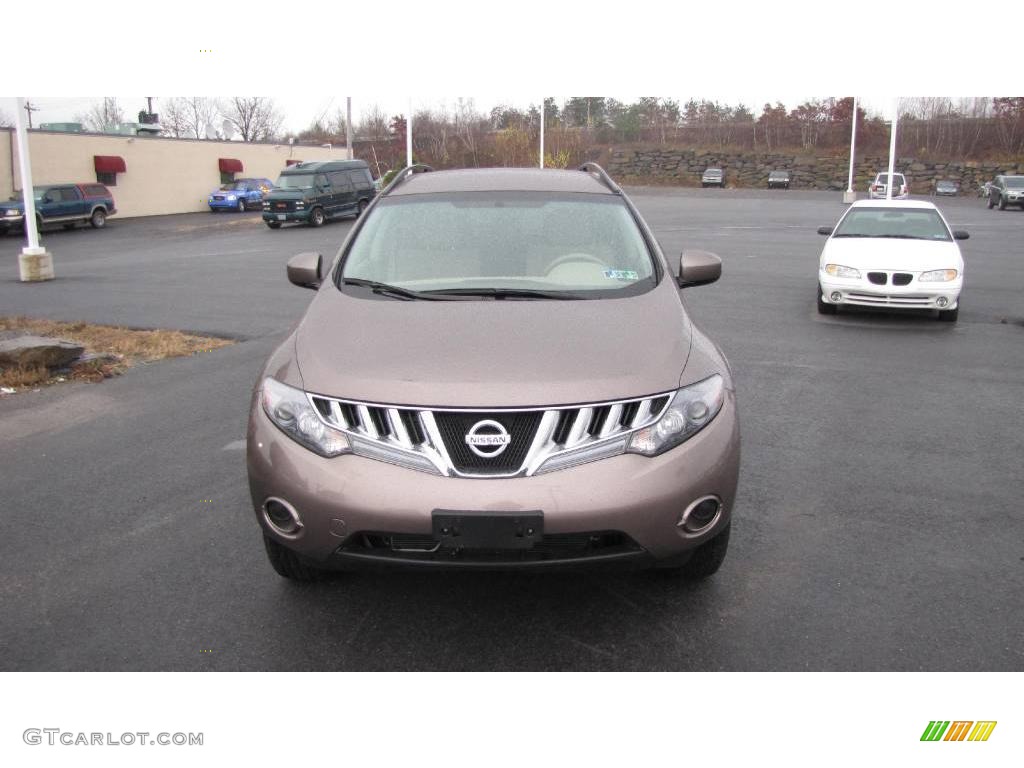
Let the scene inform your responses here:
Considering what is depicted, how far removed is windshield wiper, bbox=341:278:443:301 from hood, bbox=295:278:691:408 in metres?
0.08

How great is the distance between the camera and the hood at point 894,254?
35.6ft

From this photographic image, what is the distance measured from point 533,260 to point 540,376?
1.30 metres

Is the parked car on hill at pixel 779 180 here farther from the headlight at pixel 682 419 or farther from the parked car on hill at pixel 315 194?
the headlight at pixel 682 419

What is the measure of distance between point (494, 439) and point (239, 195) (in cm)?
4394

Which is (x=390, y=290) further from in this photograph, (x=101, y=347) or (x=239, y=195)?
(x=239, y=195)

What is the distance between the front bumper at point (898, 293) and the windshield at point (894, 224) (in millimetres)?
1067

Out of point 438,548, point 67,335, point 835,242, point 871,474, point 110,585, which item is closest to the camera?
point 438,548

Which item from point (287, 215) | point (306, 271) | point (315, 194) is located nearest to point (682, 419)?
point (306, 271)

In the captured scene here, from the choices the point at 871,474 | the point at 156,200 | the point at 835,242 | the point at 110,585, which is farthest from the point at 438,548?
the point at 156,200

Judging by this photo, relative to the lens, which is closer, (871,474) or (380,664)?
(380,664)

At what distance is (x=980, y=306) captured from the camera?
492 inches

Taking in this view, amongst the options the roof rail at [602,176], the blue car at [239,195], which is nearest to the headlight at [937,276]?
the roof rail at [602,176]

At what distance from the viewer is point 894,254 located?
11031mm

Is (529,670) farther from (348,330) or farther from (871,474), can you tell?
(871,474)
